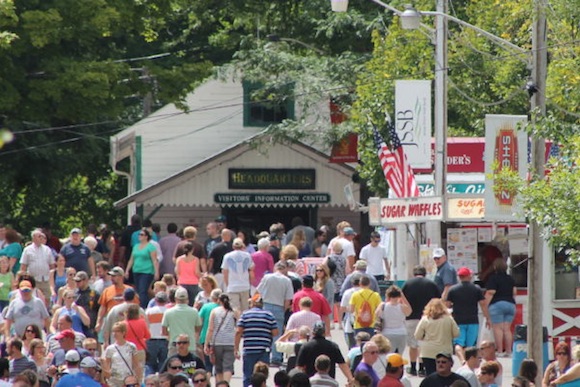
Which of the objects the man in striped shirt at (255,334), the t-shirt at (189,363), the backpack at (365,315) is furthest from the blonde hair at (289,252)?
the t-shirt at (189,363)

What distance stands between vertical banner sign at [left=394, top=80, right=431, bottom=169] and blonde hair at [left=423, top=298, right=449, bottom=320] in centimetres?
826

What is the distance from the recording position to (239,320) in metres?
20.2

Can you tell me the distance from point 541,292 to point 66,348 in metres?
6.42

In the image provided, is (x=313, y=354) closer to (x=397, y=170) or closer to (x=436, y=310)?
(x=436, y=310)

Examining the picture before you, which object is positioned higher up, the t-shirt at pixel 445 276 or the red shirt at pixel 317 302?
the t-shirt at pixel 445 276

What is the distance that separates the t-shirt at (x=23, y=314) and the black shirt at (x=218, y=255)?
5910mm

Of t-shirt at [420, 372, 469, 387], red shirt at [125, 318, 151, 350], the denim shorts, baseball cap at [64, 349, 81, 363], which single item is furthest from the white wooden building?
t-shirt at [420, 372, 469, 387]

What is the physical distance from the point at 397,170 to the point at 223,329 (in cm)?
813

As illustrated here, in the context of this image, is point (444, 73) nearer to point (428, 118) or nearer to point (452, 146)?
point (428, 118)

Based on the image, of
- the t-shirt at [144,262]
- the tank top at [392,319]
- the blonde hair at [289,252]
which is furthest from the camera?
the t-shirt at [144,262]

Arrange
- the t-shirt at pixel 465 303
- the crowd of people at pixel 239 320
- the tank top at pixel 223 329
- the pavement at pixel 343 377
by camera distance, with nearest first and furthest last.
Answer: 1. the crowd of people at pixel 239 320
2. the tank top at pixel 223 329
3. the pavement at pixel 343 377
4. the t-shirt at pixel 465 303

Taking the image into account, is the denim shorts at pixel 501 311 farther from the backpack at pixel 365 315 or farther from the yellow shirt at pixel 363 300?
the backpack at pixel 365 315

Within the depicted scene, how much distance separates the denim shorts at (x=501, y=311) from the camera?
2314 centimetres

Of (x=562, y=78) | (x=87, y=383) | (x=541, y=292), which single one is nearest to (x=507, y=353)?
(x=541, y=292)
